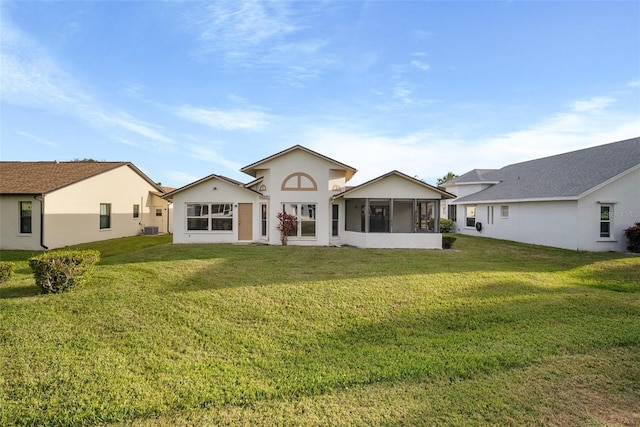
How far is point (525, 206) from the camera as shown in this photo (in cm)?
2130

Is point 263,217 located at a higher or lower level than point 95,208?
lower

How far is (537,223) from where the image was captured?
20219mm

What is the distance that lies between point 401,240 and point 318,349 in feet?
43.0

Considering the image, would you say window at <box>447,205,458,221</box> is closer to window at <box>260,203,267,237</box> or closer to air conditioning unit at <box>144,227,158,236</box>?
window at <box>260,203,267,237</box>

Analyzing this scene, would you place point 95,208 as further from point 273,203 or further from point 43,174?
point 273,203

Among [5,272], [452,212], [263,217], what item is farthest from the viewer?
[452,212]

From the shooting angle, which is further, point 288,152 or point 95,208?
point 95,208

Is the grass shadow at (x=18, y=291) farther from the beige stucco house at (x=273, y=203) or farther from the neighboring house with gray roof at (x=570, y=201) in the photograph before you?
the neighboring house with gray roof at (x=570, y=201)

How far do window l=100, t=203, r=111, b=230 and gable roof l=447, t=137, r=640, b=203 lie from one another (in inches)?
1044

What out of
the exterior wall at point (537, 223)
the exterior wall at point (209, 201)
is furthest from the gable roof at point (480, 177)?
the exterior wall at point (209, 201)

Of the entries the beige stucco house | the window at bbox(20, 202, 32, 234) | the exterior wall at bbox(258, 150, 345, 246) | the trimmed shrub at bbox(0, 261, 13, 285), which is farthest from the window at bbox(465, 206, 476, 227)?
the window at bbox(20, 202, 32, 234)

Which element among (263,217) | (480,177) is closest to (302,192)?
(263,217)

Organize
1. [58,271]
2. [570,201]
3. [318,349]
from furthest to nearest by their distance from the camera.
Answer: [570,201] → [58,271] → [318,349]

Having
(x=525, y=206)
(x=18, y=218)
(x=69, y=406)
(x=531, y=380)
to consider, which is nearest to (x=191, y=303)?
(x=69, y=406)
